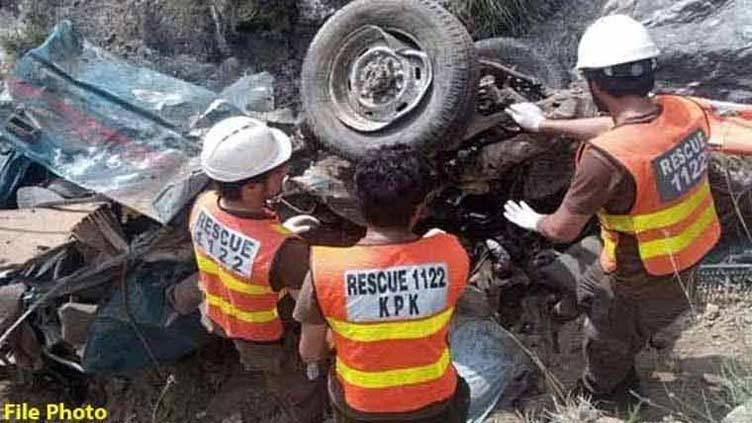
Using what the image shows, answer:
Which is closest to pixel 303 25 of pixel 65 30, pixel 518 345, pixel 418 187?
pixel 65 30

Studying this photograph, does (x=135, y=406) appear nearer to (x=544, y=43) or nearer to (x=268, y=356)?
(x=268, y=356)

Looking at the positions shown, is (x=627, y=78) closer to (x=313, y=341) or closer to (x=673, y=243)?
(x=673, y=243)

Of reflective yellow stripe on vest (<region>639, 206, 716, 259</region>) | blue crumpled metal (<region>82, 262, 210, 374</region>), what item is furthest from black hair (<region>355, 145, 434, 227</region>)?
blue crumpled metal (<region>82, 262, 210, 374</region>)

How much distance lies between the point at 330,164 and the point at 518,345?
1.18m

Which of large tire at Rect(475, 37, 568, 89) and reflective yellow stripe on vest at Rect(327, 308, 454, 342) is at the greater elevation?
reflective yellow stripe on vest at Rect(327, 308, 454, 342)

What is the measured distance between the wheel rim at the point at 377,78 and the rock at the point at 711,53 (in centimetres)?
211

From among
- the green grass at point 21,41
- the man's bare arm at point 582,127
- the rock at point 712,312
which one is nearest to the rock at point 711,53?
the rock at point 712,312

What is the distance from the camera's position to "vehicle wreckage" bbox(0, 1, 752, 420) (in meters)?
4.91

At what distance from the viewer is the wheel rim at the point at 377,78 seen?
4941 millimetres

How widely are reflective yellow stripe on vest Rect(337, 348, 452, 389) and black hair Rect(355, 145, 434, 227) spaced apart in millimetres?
464

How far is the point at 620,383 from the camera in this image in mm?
4531

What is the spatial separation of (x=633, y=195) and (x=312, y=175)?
1662mm

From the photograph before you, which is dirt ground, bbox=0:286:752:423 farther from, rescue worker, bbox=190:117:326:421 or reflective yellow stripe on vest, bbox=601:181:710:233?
rescue worker, bbox=190:117:326:421

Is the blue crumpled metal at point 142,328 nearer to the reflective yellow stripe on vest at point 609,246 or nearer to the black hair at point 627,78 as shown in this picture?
the reflective yellow stripe on vest at point 609,246
